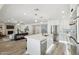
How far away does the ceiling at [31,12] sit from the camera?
235 centimetres

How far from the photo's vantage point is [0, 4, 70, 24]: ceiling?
7.72ft

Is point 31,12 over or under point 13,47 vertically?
over

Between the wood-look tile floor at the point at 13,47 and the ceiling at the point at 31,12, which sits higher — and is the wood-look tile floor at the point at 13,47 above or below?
below

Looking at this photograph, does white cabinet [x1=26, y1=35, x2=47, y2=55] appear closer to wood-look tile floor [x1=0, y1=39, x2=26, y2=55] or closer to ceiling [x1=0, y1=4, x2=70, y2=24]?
wood-look tile floor [x1=0, y1=39, x2=26, y2=55]

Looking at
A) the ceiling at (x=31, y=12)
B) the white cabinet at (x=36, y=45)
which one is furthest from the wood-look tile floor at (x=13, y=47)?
the ceiling at (x=31, y=12)

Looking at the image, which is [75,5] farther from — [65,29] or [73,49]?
[73,49]

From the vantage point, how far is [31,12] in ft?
7.85

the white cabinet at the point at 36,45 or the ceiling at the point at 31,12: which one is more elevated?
the ceiling at the point at 31,12

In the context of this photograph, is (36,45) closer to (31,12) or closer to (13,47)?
(13,47)

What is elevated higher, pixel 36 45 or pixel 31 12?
pixel 31 12

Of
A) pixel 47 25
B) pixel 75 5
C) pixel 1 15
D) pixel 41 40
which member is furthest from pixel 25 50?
pixel 75 5

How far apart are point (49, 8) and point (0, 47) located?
4.00ft

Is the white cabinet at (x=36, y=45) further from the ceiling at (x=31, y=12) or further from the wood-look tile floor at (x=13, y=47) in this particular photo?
the ceiling at (x=31, y=12)

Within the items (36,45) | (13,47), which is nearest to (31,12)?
(36,45)
